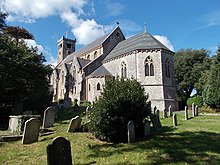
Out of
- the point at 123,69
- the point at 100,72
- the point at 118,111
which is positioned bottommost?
the point at 118,111

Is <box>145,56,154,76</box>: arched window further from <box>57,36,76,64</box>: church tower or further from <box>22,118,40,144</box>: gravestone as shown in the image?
<box>57,36,76,64</box>: church tower

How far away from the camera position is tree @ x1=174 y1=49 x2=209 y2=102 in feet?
144

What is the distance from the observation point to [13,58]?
1764 centimetres

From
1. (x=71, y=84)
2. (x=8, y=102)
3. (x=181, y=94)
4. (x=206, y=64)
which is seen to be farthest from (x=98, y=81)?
(x=206, y=64)

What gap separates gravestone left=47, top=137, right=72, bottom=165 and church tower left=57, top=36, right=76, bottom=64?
58068mm

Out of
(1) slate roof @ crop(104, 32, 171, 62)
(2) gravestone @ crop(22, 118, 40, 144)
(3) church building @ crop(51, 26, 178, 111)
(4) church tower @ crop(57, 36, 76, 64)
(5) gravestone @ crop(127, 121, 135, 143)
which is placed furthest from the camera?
(4) church tower @ crop(57, 36, 76, 64)

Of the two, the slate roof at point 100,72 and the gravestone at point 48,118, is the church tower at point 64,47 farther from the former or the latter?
the gravestone at point 48,118

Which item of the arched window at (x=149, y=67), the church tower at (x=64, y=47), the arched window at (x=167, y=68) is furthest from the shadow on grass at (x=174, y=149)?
the church tower at (x=64, y=47)

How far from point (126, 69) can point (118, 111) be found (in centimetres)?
2314

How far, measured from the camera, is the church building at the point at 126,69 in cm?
3002

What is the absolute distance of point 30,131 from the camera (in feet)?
32.7

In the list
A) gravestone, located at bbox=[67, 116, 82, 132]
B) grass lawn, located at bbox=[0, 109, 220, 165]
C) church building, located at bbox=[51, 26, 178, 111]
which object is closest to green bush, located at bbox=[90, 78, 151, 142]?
grass lawn, located at bbox=[0, 109, 220, 165]

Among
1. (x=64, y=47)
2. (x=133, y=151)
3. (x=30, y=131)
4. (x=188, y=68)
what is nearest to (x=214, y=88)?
(x=188, y=68)

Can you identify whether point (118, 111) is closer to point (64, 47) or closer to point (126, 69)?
point (126, 69)
